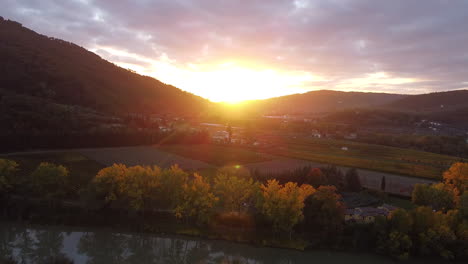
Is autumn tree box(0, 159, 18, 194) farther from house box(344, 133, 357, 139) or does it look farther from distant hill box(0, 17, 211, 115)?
house box(344, 133, 357, 139)

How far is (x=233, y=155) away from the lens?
162 feet

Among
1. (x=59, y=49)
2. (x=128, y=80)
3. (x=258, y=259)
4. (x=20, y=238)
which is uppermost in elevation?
(x=59, y=49)

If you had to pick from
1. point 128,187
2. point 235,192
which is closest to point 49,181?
point 128,187

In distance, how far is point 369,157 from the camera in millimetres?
54844

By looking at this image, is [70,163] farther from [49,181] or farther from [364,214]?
[364,214]

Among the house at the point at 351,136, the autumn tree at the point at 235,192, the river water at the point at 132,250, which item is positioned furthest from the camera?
the house at the point at 351,136

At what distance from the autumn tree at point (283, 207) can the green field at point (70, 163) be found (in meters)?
18.8

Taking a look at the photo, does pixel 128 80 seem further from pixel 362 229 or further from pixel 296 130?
pixel 362 229

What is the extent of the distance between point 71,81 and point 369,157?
7188 centimetres

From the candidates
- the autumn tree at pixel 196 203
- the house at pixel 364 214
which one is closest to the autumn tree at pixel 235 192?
the autumn tree at pixel 196 203

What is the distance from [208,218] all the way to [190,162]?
19.8 m

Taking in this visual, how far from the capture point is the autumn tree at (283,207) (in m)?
23.9

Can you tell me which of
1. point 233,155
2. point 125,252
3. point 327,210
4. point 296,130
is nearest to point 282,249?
point 327,210

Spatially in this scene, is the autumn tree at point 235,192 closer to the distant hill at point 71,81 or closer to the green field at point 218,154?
the green field at point 218,154
